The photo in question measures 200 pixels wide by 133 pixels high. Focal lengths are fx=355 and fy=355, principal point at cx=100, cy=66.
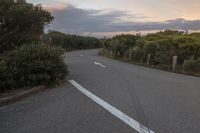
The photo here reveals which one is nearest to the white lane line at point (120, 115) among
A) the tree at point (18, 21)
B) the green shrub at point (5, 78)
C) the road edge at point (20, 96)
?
the road edge at point (20, 96)

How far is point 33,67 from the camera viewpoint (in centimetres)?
1335

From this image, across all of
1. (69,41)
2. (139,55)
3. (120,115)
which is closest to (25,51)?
(120,115)

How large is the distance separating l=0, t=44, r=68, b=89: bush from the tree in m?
2.88

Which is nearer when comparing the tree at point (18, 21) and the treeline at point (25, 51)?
the treeline at point (25, 51)

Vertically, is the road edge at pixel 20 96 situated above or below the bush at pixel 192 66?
above

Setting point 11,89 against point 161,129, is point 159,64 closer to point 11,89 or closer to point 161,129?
point 11,89

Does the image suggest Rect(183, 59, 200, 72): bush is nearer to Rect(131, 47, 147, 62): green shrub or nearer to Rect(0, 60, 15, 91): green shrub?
Rect(131, 47, 147, 62): green shrub

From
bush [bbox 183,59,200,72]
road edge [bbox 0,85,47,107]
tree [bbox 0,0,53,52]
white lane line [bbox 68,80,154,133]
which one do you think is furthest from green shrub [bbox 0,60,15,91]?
bush [bbox 183,59,200,72]

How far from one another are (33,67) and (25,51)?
1071 millimetres

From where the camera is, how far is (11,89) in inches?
473

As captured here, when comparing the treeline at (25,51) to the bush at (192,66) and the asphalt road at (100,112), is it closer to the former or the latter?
the asphalt road at (100,112)

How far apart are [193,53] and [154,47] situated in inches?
164

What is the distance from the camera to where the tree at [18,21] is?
659 inches

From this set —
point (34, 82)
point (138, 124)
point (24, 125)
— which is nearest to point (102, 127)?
point (138, 124)
